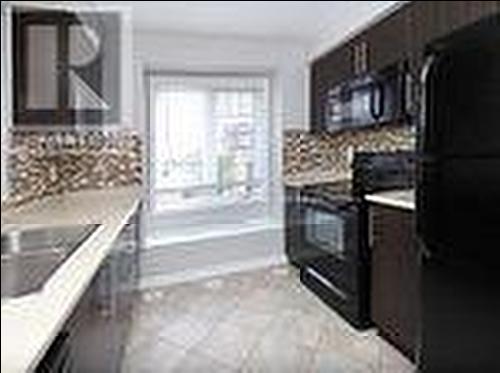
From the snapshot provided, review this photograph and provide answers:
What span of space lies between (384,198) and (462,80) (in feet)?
3.20

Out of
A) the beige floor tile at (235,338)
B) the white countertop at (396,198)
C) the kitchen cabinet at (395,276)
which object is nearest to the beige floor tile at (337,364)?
the kitchen cabinet at (395,276)

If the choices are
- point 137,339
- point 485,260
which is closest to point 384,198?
point 485,260

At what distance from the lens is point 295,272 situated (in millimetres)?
4492

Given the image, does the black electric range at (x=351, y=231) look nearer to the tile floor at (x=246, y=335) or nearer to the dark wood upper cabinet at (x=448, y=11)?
the tile floor at (x=246, y=335)

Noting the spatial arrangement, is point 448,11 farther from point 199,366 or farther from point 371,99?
point 371,99

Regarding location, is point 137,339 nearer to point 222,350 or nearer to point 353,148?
point 222,350

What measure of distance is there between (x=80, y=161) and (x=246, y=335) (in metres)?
1.60

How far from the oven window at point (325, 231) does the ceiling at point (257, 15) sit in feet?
8.55

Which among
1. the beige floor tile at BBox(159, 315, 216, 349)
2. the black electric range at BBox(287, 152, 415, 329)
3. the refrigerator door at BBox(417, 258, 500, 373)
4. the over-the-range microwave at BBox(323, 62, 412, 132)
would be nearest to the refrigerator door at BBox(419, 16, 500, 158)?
the refrigerator door at BBox(417, 258, 500, 373)

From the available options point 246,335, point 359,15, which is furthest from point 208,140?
point 359,15

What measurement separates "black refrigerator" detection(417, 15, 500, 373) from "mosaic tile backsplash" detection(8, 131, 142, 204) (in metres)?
2.14

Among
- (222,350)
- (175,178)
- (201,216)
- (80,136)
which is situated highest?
(80,136)

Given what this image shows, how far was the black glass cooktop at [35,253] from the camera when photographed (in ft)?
2.13

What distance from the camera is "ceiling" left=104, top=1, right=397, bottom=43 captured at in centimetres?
71
